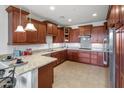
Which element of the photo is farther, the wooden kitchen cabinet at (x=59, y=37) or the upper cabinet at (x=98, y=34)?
the wooden kitchen cabinet at (x=59, y=37)

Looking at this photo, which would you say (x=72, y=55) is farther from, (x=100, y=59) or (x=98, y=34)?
(x=98, y=34)

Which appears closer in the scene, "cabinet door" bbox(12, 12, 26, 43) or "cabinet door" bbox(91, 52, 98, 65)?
"cabinet door" bbox(12, 12, 26, 43)

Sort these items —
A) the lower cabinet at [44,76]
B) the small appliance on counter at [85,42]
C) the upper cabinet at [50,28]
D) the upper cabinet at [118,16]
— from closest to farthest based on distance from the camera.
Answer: the upper cabinet at [118,16]
the lower cabinet at [44,76]
the upper cabinet at [50,28]
the small appliance on counter at [85,42]

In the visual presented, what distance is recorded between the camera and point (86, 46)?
5.66 meters

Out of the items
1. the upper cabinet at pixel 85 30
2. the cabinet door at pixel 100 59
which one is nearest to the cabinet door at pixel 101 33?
the upper cabinet at pixel 85 30

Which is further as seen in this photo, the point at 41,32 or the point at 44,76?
the point at 41,32

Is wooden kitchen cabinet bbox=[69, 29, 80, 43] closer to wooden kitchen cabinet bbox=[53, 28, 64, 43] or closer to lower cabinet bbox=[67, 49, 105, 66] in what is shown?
wooden kitchen cabinet bbox=[53, 28, 64, 43]

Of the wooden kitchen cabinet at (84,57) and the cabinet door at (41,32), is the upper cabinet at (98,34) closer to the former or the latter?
the wooden kitchen cabinet at (84,57)

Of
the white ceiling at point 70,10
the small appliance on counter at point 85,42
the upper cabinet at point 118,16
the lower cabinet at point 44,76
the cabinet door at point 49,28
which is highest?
the white ceiling at point 70,10

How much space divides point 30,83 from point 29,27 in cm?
132

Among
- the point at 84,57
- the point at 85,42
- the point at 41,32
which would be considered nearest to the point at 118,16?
the point at 41,32

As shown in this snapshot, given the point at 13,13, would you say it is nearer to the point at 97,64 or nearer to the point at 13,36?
the point at 13,36

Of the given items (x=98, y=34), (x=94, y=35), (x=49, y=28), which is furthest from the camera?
(x=94, y=35)

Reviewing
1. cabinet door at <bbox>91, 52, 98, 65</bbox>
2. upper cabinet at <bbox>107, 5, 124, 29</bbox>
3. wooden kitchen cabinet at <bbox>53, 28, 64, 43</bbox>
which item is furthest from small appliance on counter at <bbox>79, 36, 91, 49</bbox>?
upper cabinet at <bbox>107, 5, 124, 29</bbox>
